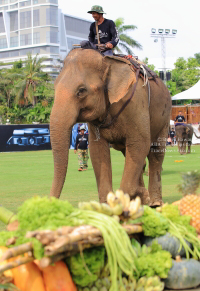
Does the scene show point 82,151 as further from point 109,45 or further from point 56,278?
point 56,278

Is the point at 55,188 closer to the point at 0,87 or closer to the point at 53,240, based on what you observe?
the point at 53,240

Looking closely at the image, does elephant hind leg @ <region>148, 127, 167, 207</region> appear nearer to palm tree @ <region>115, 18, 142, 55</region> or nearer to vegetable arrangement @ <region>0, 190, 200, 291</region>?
vegetable arrangement @ <region>0, 190, 200, 291</region>

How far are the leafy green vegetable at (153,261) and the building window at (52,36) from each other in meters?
145

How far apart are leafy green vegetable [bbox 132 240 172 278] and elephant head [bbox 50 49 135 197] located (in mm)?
1852

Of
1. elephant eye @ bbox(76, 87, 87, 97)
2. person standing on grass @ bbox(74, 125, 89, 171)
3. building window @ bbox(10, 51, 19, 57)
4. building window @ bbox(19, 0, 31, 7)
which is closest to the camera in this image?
elephant eye @ bbox(76, 87, 87, 97)

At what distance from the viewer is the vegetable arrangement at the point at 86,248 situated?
3785 millimetres

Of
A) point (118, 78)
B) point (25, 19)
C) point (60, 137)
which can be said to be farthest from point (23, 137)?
point (25, 19)

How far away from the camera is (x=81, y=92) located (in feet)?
22.5

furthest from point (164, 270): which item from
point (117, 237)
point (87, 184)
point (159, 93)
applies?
point (87, 184)

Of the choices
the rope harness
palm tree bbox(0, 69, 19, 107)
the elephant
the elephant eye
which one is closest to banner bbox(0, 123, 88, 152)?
the elephant

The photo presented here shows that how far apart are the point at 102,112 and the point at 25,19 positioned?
151282 mm

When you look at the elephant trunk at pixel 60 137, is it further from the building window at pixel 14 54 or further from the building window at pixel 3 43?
the building window at pixel 3 43

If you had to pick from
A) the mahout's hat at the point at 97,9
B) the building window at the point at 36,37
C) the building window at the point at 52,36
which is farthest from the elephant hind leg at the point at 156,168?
the building window at the point at 36,37

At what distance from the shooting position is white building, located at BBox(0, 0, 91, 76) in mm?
147125
